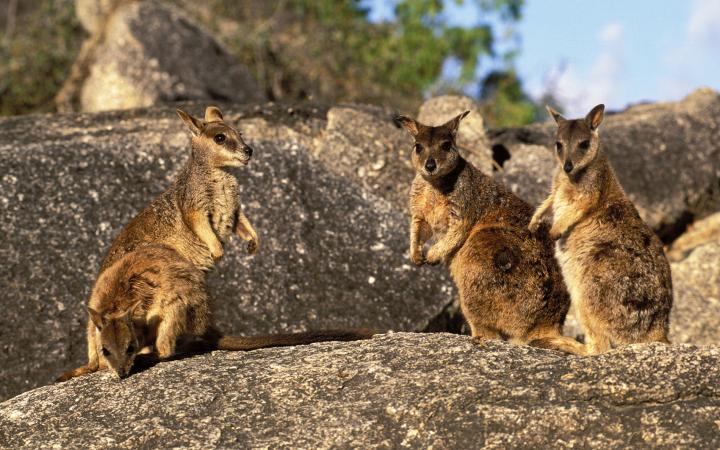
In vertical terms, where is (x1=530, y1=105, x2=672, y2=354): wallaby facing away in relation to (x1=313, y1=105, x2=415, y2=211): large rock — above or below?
below

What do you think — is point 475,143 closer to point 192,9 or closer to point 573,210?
point 573,210

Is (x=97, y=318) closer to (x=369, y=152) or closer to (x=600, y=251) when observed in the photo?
(x=600, y=251)

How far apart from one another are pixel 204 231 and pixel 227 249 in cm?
216

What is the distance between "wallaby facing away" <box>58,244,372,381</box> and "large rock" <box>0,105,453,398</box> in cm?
227

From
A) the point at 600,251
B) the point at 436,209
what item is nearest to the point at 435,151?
the point at 436,209

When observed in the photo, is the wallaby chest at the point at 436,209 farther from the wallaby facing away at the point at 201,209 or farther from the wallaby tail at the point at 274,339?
the wallaby facing away at the point at 201,209

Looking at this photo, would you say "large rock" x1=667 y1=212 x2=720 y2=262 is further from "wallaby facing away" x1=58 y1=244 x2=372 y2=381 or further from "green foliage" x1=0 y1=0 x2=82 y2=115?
"green foliage" x1=0 y1=0 x2=82 y2=115

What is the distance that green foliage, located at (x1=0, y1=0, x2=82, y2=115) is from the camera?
2298cm

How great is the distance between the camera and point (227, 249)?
1227cm

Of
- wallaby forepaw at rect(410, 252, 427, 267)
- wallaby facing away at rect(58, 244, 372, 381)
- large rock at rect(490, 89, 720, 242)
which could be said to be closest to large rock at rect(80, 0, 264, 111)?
large rock at rect(490, 89, 720, 242)

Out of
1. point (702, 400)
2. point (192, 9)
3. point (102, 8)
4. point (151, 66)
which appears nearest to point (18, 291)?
point (702, 400)

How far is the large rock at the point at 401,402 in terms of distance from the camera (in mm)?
7320

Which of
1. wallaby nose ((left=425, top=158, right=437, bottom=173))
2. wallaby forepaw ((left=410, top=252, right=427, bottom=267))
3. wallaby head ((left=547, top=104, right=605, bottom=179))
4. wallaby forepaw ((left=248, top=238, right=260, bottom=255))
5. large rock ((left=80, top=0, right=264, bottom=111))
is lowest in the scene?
wallaby forepaw ((left=410, top=252, right=427, bottom=267))

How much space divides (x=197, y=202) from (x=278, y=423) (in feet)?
10.1
